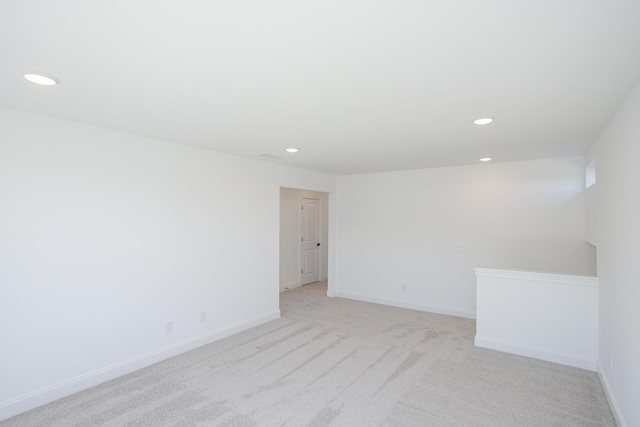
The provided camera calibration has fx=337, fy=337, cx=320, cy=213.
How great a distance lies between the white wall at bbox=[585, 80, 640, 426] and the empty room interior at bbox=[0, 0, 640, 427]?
31 millimetres

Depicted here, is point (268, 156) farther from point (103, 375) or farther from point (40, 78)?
point (103, 375)

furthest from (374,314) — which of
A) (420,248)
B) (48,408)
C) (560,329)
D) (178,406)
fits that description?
(48,408)

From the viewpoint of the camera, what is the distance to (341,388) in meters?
3.03

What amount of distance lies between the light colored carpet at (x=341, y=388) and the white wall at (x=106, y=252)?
0.29 meters

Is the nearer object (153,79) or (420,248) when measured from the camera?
(153,79)

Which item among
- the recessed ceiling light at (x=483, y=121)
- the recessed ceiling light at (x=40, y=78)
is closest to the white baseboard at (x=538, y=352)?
the recessed ceiling light at (x=483, y=121)

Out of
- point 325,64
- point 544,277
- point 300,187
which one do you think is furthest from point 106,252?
point 544,277

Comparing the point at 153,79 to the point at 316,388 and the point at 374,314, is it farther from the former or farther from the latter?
the point at 374,314

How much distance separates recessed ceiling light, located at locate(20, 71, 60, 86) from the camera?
1.95 metres

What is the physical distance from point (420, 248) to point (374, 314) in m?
1.34

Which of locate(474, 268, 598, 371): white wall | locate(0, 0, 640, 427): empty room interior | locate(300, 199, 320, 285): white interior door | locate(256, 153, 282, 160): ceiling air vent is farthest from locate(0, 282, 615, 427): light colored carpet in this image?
locate(300, 199, 320, 285): white interior door

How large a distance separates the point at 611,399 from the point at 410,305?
3.12 m

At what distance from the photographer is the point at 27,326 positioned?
2711 millimetres

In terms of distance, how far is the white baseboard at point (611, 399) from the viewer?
2434 mm
